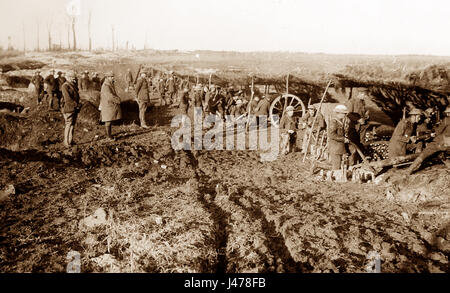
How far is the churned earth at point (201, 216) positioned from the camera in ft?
11.7

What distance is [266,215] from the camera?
187 inches

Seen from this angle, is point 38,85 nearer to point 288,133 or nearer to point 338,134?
point 288,133

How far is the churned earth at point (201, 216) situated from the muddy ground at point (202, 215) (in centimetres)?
2

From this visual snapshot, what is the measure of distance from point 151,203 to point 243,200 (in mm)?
1521

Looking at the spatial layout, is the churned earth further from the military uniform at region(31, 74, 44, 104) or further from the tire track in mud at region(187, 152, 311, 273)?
the military uniform at region(31, 74, 44, 104)

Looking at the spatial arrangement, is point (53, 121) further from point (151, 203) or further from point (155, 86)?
point (155, 86)

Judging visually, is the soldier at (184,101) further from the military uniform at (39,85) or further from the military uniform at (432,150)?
the military uniform at (432,150)

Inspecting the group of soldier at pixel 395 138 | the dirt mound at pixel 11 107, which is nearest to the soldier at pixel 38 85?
the dirt mound at pixel 11 107

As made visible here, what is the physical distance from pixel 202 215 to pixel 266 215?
0.99m

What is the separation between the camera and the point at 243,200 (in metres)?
5.27

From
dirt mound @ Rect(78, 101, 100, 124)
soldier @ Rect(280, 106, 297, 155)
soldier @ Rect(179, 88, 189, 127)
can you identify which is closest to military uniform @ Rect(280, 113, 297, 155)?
soldier @ Rect(280, 106, 297, 155)

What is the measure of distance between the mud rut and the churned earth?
0.7 inches
